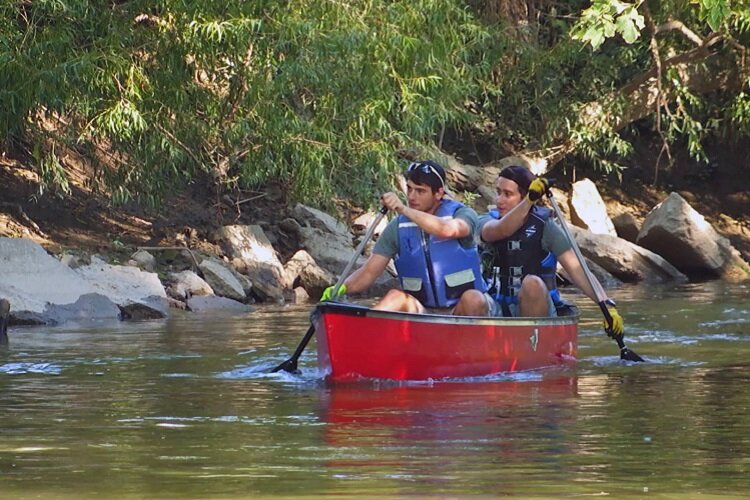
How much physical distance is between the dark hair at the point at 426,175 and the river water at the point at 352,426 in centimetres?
125

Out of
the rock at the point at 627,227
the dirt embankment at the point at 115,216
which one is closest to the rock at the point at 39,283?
the dirt embankment at the point at 115,216

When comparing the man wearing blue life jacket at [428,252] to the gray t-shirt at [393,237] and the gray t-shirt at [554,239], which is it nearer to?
the gray t-shirt at [393,237]

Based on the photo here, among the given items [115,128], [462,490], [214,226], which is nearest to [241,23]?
[115,128]

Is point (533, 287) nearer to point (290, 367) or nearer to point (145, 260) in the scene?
point (290, 367)

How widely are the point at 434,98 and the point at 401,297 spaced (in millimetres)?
7816

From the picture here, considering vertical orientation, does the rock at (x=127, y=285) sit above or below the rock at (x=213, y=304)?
above

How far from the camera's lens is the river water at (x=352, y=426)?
19.5 ft

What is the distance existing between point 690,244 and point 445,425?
52.1 feet

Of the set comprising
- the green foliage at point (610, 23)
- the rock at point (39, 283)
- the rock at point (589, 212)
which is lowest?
the rock at point (39, 283)

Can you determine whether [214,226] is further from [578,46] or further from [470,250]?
[470,250]

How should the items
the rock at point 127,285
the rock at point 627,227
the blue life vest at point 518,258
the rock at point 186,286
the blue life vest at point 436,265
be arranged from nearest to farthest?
the blue life vest at point 436,265 < the blue life vest at point 518,258 < the rock at point 127,285 < the rock at point 186,286 < the rock at point 627,227

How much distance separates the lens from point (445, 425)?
25.0ft

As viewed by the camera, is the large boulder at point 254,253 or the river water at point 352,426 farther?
the large boulder at point 254,253

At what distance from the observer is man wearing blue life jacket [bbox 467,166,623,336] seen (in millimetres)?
10320
